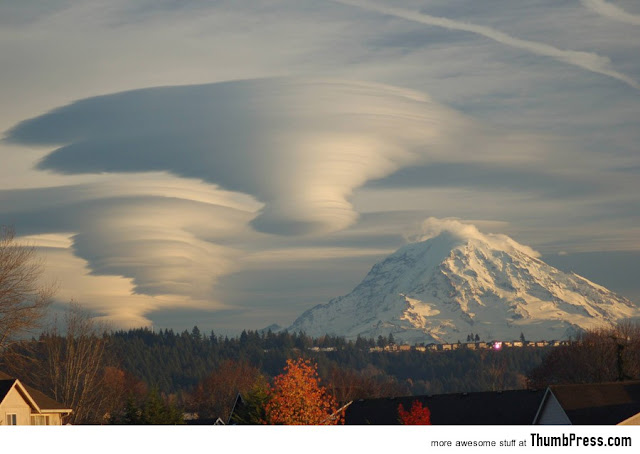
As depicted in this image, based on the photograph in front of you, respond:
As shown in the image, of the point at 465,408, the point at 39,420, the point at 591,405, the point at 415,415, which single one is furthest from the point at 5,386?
the point at 591,405

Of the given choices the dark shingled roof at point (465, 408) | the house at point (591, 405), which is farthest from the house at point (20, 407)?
the house at point (591, 405)

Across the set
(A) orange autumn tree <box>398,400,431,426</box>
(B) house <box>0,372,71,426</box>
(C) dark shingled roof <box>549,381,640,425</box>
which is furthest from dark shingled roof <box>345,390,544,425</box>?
A: (B) house <box>0,372,71,426</box>

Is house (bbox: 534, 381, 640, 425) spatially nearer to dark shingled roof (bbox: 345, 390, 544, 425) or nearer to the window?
dark shingled roof (bbox: 345, 390, 544, 425)

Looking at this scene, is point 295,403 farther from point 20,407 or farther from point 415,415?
point 415,415

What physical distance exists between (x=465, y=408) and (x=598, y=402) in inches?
673

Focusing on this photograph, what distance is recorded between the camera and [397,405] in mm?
116125

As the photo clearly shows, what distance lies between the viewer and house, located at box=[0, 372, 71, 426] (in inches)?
3433

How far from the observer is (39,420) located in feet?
298

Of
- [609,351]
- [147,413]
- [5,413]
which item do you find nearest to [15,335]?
[5,413]

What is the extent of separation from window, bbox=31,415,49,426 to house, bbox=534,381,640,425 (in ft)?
139

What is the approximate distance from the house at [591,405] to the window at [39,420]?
139 feet

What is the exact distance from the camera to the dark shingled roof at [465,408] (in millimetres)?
105188

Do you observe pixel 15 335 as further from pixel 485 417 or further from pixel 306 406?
pixel 485 417
